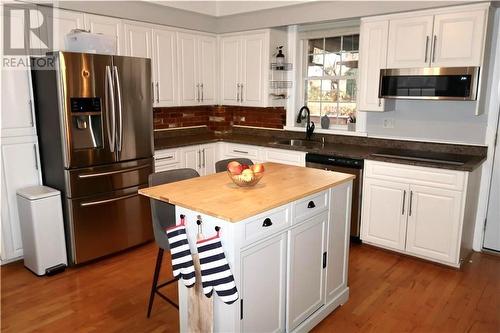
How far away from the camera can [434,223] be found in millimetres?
3398

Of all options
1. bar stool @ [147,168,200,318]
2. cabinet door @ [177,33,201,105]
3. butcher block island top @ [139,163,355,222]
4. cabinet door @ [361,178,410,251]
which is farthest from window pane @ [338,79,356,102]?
bar stool @ [147,168,200,318]

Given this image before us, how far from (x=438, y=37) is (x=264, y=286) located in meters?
2.66

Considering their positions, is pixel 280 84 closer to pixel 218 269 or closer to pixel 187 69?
pixel 187 69

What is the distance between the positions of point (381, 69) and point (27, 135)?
3291 mm

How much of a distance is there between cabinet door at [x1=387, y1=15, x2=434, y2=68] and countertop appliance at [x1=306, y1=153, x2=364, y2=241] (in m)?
0.98

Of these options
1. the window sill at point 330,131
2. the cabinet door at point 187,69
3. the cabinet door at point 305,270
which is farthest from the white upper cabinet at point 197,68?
the cabinet door at point 305,270

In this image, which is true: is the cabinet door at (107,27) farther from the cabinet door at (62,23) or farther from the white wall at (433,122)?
the white wall at (433,122)

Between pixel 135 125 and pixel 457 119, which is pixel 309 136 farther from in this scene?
pixel 135 125

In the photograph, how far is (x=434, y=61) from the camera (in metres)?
3.40

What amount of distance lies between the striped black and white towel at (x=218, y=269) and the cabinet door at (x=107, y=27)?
2793 mm

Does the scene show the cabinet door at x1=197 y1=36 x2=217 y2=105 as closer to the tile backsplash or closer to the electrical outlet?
the tile backsplash

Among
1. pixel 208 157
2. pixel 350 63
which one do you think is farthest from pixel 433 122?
pixel 208 157

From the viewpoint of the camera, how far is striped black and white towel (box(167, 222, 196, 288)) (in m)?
2.01

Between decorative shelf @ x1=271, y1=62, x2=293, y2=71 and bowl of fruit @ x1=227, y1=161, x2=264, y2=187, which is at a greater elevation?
decorative shelf @ x1=271, y1=62, x2=293, y2=71
